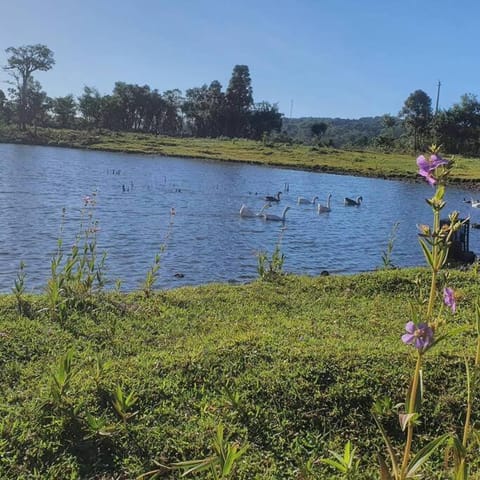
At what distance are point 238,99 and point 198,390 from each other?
309 ft

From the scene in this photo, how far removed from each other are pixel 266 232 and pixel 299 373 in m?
14.7

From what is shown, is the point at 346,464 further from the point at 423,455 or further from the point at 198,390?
the point at 198,390

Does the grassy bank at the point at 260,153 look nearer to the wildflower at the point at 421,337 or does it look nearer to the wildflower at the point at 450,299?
the wildflower at the point at 450,299

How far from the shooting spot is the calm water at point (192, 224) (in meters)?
12.4

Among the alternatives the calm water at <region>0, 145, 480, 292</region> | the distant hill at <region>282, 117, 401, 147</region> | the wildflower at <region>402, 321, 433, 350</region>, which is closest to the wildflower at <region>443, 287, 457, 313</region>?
the wildflower at <region>402, 321, 433, 350</region>

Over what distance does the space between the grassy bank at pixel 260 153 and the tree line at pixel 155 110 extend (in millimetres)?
9828

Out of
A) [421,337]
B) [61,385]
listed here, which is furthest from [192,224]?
[421,337]

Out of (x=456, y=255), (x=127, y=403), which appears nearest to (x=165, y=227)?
(x=456, y=255)

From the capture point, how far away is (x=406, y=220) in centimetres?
2438

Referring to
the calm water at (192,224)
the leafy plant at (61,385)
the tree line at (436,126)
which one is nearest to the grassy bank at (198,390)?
the leafy plant at (61,385)

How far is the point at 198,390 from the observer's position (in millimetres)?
3990

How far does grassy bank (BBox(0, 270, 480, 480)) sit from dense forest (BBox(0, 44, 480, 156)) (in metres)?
66.5

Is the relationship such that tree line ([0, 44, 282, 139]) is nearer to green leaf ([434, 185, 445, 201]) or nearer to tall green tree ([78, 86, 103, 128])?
tall green tree ([78, 86, 103, 128])

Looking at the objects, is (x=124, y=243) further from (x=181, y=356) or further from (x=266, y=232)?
(x=181, y=356)
